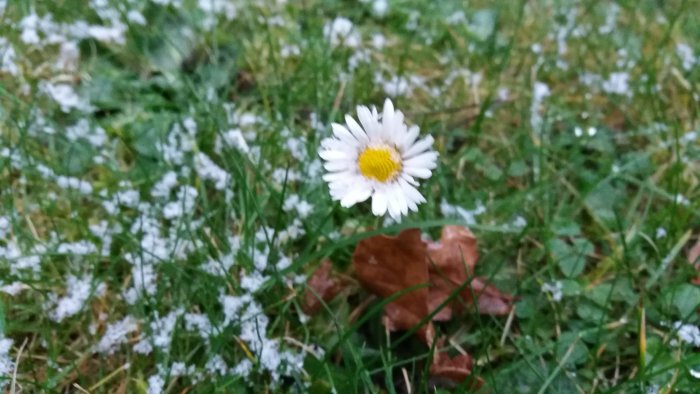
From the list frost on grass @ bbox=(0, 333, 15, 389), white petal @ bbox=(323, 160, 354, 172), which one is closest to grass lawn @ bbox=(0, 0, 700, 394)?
frost on grass @ bbox=(0, 333, 15, 389)

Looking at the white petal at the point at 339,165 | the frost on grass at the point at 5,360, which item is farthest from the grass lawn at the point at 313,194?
the white petal at the point at 339,165

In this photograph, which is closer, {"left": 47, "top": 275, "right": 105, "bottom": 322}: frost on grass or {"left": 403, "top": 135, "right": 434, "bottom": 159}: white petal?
{"left": 403, "top": 135, "right": 434, "bottom": 159}: white petal

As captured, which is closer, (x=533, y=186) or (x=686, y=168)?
(x=533, y=186)

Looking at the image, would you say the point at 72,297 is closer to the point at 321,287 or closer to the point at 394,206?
the point at 321,287

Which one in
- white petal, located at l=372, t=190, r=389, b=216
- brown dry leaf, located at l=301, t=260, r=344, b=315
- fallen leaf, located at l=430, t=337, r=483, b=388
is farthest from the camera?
brown dry leaf, located at l=301, t=260, r=344, b=315

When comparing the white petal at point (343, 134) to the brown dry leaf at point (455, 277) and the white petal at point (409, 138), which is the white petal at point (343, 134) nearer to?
the white petal at point (409, 138)

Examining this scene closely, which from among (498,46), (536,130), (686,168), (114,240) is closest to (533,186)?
(536,130)

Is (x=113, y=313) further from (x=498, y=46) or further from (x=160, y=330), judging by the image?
(x=498, y=46)

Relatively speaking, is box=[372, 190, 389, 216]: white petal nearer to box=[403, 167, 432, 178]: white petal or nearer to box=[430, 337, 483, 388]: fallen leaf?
box=[403, 167, 432, 178]: white petal
